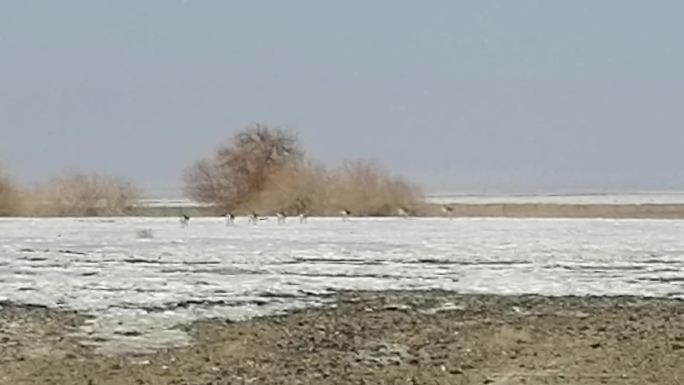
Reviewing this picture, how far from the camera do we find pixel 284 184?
190 feet

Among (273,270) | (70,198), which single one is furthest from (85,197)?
(273,270)

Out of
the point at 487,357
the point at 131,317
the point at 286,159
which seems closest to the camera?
the point at 487,357

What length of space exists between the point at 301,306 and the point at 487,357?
342 centimetres

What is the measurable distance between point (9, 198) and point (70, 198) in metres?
3.06

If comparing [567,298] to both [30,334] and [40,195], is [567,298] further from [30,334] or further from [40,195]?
[40,195]

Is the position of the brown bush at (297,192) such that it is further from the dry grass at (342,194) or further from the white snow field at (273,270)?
the white snow field at (273,270)

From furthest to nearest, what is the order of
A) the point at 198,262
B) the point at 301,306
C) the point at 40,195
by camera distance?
1. the point at 40,195
2. the point at 198,262
3. the point at 301,306

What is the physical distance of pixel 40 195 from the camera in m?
59.1

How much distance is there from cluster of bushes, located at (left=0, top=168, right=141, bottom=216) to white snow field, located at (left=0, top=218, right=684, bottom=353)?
27.0 meters

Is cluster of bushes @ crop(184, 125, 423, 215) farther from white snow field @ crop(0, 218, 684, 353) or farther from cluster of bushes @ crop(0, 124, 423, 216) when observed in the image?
white snow field @ crop(0, 218, 684, 353)

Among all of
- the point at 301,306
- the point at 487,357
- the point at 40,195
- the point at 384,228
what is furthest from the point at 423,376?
the point at 40,195

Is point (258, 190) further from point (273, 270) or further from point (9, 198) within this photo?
point (273, 270)

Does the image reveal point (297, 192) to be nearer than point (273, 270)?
No

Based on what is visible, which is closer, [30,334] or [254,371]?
[254,371]
